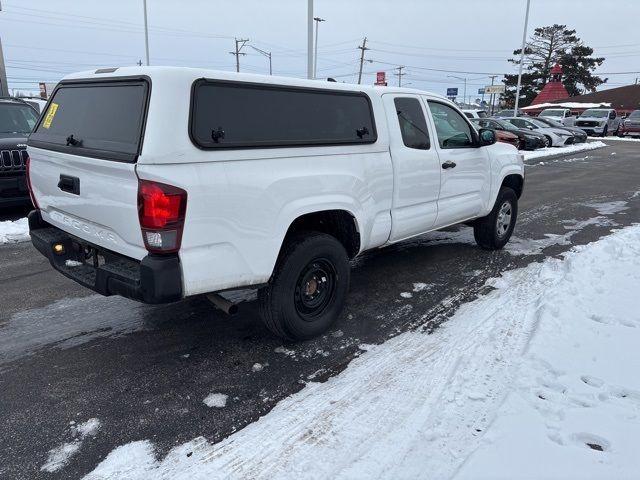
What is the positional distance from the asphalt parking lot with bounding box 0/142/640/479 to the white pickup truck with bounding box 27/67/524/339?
389 millimetres

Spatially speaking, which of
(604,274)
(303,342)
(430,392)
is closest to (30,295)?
(303,342)

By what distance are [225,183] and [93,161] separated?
861 millimetres

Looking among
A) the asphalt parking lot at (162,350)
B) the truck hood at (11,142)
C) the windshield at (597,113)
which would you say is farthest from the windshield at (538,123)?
the truck hood at (11,142)

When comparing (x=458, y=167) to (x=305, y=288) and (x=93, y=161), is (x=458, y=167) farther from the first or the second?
(x=93, y=161)

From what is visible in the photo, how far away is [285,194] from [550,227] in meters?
5.84

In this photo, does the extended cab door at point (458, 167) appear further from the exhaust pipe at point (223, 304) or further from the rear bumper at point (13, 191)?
the rear bumper at point (13, 191)

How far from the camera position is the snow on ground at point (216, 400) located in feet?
9.87

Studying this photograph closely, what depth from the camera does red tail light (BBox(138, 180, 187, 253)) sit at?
8.98ft

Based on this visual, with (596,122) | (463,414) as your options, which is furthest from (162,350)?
(596,122)

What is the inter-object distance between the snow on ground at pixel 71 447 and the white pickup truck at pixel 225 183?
0.77m

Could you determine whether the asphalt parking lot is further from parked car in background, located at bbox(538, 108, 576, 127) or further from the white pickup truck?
parked car in background, located at bbox(538, 108, 576, 127)

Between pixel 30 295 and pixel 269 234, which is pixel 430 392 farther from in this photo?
pixel 30 295

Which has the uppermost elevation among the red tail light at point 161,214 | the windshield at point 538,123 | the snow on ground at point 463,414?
the windshield at point 538,123

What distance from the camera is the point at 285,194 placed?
10.8ft
